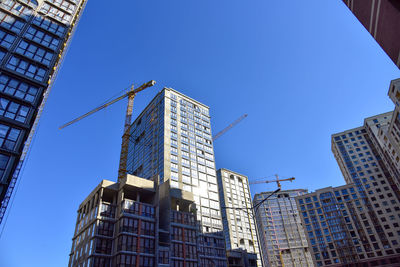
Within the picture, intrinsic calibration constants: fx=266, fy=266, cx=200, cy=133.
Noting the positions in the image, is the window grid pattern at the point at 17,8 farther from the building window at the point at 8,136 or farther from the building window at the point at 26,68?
the building window at the point at 8,136

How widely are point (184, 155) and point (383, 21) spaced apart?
79478 mm

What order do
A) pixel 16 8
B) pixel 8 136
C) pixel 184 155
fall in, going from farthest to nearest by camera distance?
pixel 184 155 → pixel 16 8 → pixel 8 136

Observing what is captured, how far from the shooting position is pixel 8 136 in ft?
146

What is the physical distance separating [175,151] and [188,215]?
1088 inches

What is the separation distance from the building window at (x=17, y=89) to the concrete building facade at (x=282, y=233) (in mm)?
155872

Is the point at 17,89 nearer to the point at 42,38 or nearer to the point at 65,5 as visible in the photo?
the point at 42,38

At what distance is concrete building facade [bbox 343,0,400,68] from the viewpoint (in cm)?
2559

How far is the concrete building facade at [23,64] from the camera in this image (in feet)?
146

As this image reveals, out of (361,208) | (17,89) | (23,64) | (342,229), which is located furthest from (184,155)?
(361,208)

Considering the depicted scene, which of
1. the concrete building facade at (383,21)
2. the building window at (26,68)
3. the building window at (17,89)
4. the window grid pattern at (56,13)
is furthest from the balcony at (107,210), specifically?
the concrete building facade at (383,21)

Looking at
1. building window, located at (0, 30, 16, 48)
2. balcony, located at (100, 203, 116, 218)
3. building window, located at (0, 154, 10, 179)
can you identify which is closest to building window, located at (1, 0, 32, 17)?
building window, located at (0, 30, 16, 48)

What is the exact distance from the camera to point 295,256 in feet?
554

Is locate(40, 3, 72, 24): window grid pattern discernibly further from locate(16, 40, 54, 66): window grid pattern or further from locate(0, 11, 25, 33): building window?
locate(16, 40, 54, 66): window grid pattern

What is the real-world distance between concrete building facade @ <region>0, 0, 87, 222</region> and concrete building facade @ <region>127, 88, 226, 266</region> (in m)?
46.3
